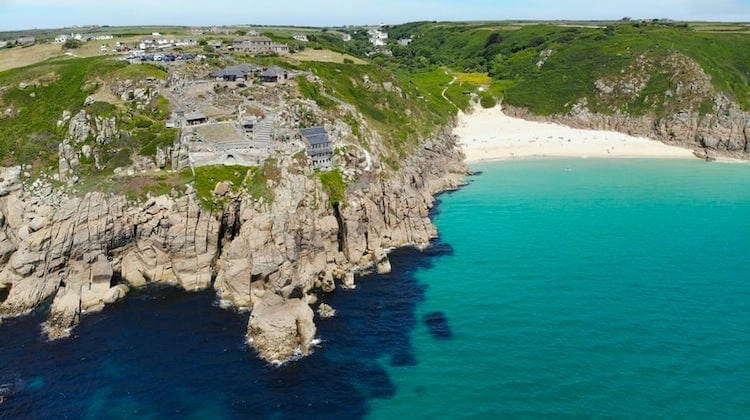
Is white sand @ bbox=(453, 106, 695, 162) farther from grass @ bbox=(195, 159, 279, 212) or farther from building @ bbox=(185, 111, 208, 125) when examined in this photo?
grass @ bbox=(195, 159, 279, 212)

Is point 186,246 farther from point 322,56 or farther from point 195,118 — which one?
point 322,56

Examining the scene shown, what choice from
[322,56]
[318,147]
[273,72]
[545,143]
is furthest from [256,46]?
[545,143]

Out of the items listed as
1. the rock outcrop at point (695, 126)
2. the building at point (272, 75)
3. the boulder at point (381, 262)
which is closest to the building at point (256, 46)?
the building at point (272, 75)

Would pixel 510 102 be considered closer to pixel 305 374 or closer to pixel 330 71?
pixel 330 71

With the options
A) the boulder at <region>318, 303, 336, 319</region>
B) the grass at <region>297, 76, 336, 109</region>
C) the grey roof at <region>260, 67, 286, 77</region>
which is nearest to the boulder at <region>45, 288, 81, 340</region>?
the boulder at <region>318, 303, 336, 319</region>

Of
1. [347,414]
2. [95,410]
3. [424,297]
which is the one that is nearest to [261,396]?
[347,414]

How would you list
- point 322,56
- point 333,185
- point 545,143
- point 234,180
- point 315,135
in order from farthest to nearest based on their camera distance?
point 322,56, point 545,143, point 315,135, point 333,185, point 234,180
